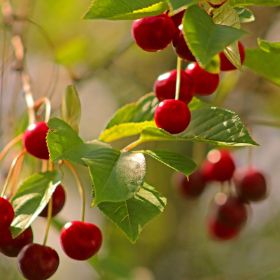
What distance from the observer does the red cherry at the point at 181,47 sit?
128cm

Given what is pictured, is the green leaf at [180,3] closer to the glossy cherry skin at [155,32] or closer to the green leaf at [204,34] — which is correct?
the green leaf at [204,34]

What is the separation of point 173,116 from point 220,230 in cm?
107

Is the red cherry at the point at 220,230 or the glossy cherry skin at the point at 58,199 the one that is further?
the red cherry at the point at 220,230

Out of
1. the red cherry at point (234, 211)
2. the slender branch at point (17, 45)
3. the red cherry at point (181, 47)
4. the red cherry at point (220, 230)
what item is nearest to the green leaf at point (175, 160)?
the red cherry at point (181, 47)

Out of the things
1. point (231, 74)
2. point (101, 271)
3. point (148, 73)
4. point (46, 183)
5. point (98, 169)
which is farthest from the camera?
point (148, 73)

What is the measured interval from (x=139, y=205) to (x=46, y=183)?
0.67 feet

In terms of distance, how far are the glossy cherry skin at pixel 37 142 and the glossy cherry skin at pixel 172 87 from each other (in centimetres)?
21

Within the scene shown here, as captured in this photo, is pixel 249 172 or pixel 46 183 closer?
pixel 46 183

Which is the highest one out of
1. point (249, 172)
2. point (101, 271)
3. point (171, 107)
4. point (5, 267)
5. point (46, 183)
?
point (171, 107)

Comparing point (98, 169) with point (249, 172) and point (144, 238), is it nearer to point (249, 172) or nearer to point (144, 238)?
point (249, 172)

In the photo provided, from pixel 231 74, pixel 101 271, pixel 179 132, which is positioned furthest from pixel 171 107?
pixel 101 271

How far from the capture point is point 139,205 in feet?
4.01

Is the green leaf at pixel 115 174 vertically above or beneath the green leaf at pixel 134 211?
above

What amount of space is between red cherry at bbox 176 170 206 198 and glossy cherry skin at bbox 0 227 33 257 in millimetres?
782
